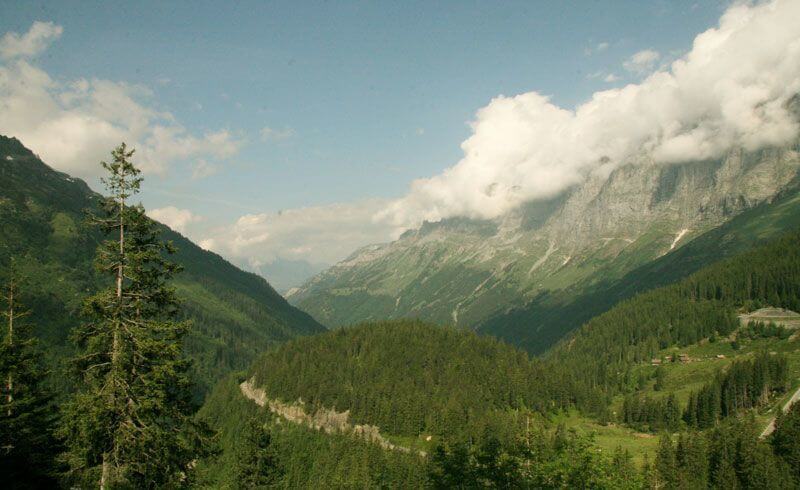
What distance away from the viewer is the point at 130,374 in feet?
72.3

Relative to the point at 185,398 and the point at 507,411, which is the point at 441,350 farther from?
the point at 185,398

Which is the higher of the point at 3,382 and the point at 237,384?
the point at 3,382

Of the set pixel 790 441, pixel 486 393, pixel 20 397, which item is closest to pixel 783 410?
pixel 790 441

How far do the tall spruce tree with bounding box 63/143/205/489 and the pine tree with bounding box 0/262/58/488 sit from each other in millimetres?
6440

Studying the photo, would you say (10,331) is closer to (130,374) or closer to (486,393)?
(130,374)

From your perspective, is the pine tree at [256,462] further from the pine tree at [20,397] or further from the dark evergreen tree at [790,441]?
the dark evergreen tree at [790,441]

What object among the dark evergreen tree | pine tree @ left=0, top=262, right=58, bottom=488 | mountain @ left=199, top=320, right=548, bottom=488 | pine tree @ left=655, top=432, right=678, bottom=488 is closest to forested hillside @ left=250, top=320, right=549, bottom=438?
mountain @ left=199, top=320, right=548, bottom=488

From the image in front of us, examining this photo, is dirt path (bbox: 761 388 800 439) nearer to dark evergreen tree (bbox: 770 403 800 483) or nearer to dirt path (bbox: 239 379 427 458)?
dark evergreen tree (bbox: 770 403 800 483)

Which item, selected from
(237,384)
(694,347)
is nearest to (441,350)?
(237,384)

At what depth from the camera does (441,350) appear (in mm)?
157750

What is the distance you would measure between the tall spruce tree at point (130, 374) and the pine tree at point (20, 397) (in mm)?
6440

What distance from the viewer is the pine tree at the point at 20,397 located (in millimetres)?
27000

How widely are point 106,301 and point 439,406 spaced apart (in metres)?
112

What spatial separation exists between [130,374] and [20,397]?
1384 cm
